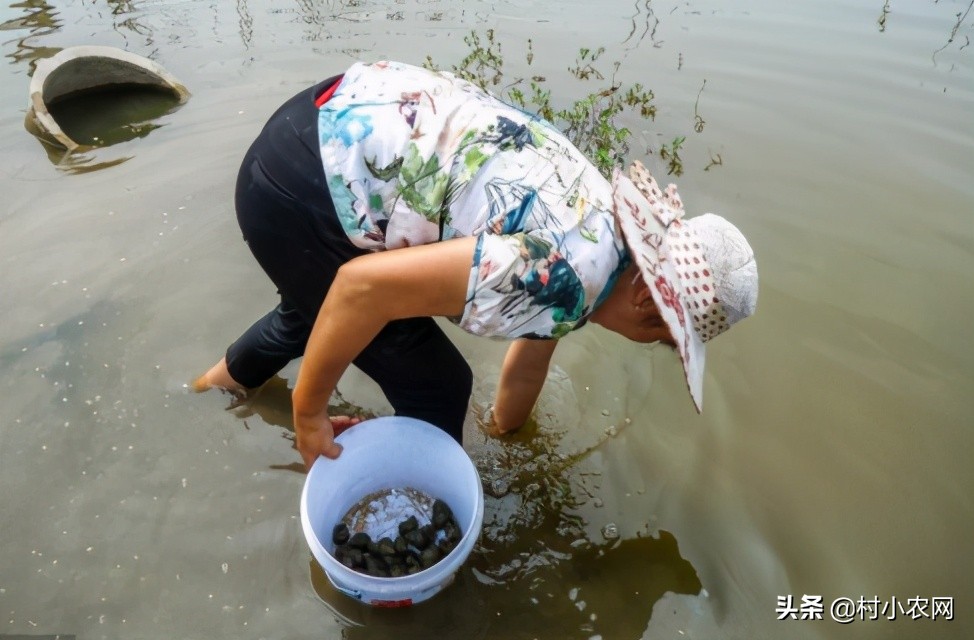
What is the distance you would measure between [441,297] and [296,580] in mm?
1047

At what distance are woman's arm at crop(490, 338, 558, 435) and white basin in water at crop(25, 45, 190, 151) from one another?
9.85 feet

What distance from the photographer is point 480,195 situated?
133 centimetres

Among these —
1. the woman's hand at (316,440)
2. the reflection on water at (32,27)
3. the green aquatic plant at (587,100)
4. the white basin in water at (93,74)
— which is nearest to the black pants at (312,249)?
the woman's hand at (316,440)

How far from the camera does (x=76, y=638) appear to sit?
1.73m

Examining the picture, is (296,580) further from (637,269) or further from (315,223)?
(637,269)

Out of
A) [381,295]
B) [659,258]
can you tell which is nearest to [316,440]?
[381,295]

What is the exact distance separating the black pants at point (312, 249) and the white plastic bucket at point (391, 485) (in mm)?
77

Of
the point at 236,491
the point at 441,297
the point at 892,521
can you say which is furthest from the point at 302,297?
the point at 892,521

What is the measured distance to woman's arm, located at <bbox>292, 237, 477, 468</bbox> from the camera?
4.06ft

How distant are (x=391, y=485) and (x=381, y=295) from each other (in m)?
0.91

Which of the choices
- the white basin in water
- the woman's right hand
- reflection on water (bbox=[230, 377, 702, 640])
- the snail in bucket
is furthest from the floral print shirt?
the white basin in water

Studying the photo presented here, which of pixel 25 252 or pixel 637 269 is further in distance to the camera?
pixel 25 252

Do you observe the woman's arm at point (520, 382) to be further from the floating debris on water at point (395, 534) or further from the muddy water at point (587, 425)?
the floating debris on water at point (395, 534)

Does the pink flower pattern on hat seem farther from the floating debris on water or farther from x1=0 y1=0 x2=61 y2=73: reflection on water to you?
A: x1=0 y1=0 x2=61 y2=73: reflection on water
